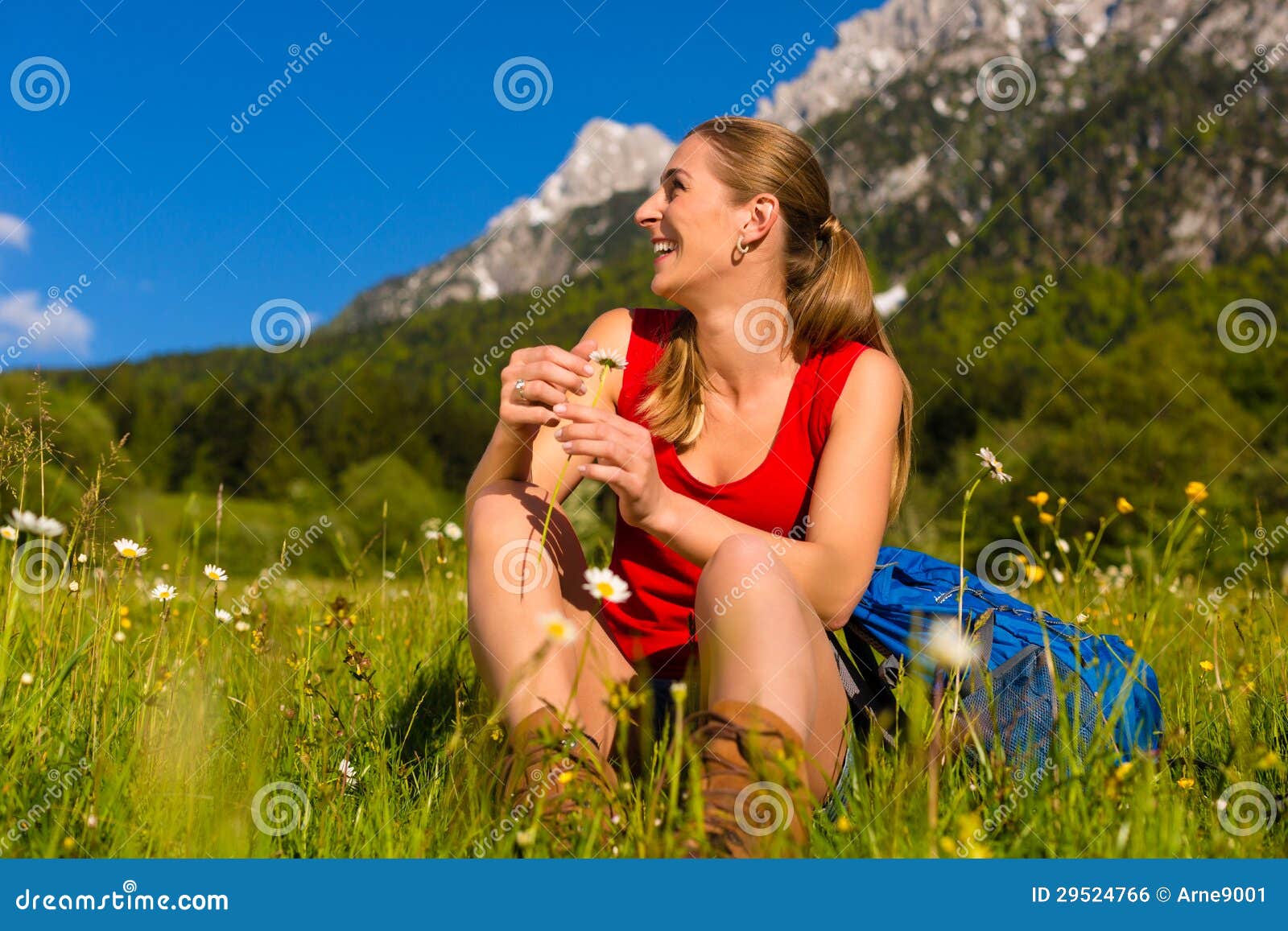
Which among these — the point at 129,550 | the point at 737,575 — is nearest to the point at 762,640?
the point at 737,575

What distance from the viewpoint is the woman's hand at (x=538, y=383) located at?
7.03 ft

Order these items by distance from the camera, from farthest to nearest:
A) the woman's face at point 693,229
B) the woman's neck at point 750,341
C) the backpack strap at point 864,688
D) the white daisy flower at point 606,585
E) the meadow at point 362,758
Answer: the woman's neck at point 750,341
the woman's face at point 693,229
the backpack strap at point 864,688
the meadow at point 362,758
the white daisy flower at point 606,585

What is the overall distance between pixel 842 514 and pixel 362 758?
1.21 metres

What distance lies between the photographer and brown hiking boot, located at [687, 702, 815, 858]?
164 centimetres

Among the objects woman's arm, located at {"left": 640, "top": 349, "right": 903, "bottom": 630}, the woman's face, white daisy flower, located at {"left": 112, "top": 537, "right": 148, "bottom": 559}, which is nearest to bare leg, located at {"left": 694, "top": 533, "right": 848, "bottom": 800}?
woman's arm, located at {"left": 640, "top": 349, "right": 903, "bottom": 630}

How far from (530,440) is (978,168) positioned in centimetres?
16336

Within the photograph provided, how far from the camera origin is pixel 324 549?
2877cm

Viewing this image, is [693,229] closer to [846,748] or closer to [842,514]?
[842,514]

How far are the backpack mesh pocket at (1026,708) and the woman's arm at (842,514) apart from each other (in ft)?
1.14

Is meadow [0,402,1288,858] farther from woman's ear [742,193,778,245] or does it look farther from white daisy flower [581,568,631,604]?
woman's ear [742,193,778,245]

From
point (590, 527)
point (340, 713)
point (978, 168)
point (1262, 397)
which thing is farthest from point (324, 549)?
point (978, 168)

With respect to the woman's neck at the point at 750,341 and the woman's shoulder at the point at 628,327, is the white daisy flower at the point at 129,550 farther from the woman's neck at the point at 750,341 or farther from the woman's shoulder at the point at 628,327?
the woman's neck at the point at 750,341

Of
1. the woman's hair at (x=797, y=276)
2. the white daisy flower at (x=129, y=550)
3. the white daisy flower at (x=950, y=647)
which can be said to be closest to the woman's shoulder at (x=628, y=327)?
the woman's hair at (x=797, y=276)

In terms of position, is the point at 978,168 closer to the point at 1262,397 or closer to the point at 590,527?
the point at 1262,397
